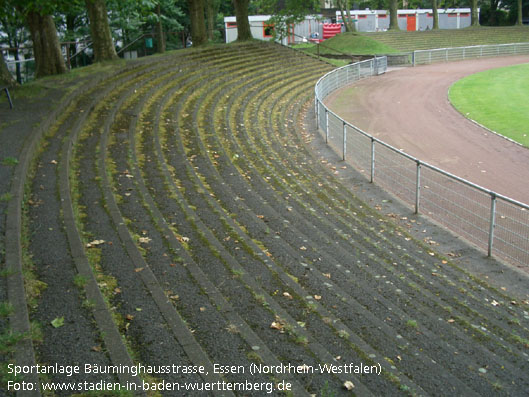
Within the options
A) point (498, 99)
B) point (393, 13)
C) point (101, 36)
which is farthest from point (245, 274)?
point (393, 13)

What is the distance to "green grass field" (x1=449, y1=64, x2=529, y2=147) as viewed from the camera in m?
21.6

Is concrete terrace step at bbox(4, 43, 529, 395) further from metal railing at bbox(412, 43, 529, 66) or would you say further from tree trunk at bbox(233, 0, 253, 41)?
metal railing at bbox(412, 43, 529, 66)

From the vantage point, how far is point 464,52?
45.0 meters

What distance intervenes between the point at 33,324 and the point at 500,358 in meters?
4.96

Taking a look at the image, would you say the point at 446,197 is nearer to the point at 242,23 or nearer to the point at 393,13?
the point at 242,23

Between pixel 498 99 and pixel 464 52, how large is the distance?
19606 millimetres

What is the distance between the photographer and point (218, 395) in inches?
182

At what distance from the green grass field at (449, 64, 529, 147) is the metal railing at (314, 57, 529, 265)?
6.57 meters

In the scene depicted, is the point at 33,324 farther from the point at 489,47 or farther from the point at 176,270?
the point at 489,47

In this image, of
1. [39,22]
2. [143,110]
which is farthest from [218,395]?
[39,22]

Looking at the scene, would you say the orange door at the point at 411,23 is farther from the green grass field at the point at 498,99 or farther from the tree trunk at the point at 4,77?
the tree trunk at the point at 4,77

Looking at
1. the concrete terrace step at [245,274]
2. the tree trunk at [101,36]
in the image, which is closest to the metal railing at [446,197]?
the concrete terrace step at [245,274]

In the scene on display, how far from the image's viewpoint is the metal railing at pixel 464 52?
4256 cm

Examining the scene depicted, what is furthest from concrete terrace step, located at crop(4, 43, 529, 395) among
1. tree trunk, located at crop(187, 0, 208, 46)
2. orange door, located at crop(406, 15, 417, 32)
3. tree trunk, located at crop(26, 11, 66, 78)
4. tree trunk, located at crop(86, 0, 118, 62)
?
orange door, located at crop(406, 15, 417, 32)
